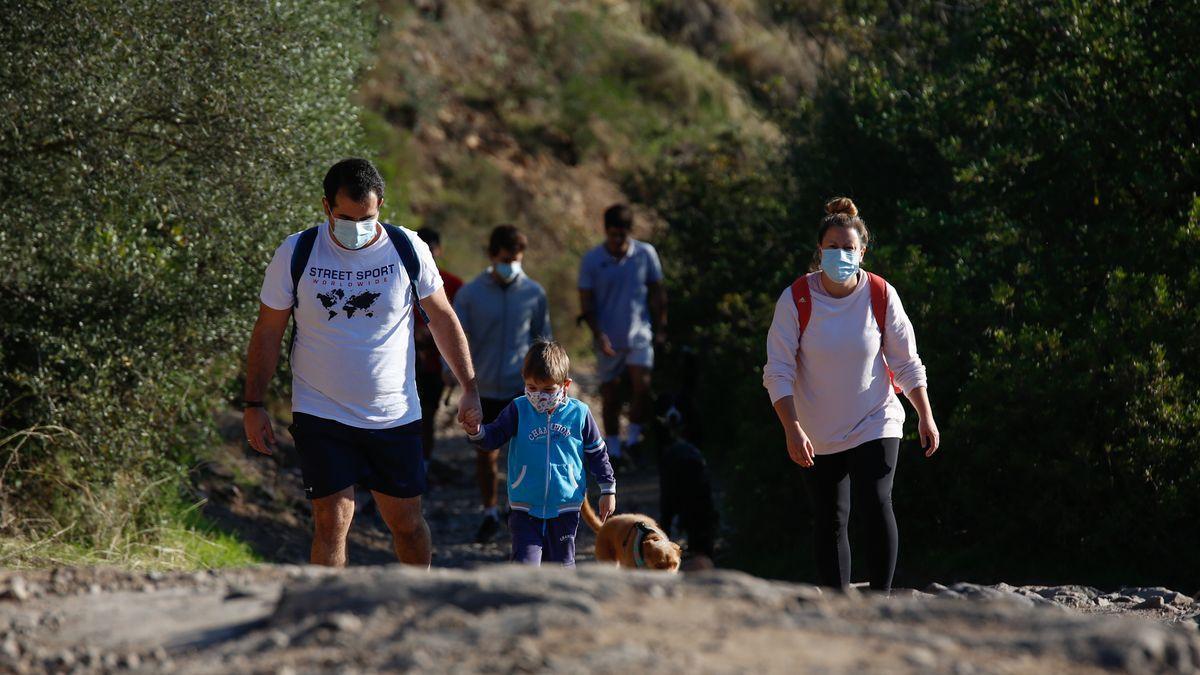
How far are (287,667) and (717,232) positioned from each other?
1095 centimetres

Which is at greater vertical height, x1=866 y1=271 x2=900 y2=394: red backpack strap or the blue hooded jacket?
x1=866 y1=271 x2=900 y2=394: red backpack strap

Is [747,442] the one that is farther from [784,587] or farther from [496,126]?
[496,126]

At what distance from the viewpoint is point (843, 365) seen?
19.7 ft

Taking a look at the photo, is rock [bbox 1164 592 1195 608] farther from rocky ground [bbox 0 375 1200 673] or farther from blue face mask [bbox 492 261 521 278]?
blue face mask [bbox 492 261 521 278]

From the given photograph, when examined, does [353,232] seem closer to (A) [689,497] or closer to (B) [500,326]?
(A) [689,497]

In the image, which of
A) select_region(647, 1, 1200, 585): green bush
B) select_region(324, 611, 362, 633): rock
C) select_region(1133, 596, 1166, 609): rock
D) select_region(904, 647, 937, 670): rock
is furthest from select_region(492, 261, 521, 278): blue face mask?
select_region(904, 647, 937, 670): rock

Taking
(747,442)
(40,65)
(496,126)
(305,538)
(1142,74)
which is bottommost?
(305,538)

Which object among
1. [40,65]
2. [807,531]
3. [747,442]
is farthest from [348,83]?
[807,531]

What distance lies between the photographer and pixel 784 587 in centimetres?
428

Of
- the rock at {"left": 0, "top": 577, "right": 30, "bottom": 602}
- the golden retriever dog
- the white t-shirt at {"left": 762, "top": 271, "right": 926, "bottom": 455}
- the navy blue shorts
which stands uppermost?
the white t-shirt at {"left": 762, "top": 271, "right": 926, "bottom": 455}

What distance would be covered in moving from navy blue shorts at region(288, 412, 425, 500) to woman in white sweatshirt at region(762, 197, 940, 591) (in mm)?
1514

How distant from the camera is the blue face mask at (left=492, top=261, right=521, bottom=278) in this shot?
9.69 m

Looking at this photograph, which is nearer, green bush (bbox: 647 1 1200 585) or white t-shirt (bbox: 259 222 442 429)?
white t-shirt (bbox: 259 222 442 429)

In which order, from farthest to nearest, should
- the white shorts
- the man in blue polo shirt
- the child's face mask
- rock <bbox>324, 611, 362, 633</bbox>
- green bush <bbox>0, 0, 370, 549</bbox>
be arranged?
the white shorts → the man in blue polo shirt → green bush <bbox>0, 0, 370, 549</bbox> → the child's face mask → rock <bbox>324, 611, 362, 633</bbox>
